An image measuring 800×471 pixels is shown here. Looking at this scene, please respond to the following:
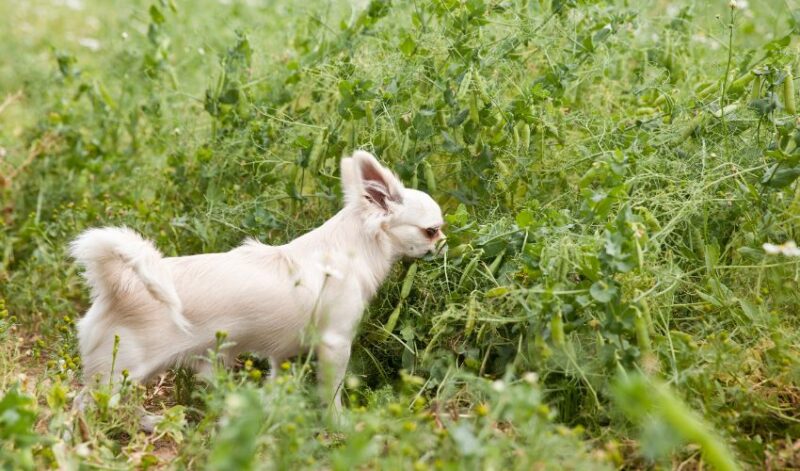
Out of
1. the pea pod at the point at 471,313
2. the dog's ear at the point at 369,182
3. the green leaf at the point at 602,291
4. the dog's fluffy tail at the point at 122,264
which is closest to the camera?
the green leaf at the point at 602,291

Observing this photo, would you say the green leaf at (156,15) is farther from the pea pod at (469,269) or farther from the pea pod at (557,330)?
the pea pod at (557,330)

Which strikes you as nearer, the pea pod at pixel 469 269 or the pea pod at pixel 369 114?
the pea pod at pixel 469 269

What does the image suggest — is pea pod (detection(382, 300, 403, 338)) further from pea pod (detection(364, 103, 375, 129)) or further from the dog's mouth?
pea pod (detection(364, 103, 375, 129))

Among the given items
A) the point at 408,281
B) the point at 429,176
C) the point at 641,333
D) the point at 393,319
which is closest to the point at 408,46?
the point at 429,176

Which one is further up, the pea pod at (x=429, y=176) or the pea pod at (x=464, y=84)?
the pea pod at (x=464, y=84)

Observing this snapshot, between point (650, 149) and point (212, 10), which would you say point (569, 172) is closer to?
point (650, 149)

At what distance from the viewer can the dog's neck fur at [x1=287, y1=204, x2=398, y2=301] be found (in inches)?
135

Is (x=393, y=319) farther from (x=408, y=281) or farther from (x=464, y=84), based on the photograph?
(x=464, y=84)

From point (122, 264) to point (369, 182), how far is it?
38.6 inches

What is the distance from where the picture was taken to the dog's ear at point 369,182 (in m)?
3.40

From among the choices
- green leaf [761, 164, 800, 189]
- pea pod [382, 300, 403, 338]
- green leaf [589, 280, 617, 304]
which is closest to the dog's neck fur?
pea pod [382, 300, 403, 338]

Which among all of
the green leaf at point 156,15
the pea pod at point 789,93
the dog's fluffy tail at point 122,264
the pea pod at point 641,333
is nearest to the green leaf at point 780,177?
the pea pod at point 789,93

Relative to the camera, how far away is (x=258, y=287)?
3.20 meters

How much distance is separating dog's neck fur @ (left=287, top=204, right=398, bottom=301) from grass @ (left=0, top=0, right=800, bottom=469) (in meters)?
0.17
